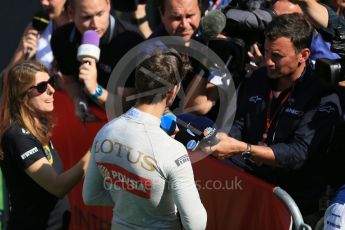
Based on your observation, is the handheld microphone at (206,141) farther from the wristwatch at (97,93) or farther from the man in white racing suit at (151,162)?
the wristwatch at (97,93)

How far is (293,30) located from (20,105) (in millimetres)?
1778

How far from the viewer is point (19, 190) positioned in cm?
451

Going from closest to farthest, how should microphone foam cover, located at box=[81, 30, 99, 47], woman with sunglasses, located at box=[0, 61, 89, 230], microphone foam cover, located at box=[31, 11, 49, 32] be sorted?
woman with sunglasses, located at box=[0, 61, 89, 230] → microphone foam cover, located at box=[81, 30, 99, 47] → microphone foam cover, located at box=[31, 11, 49, 32]

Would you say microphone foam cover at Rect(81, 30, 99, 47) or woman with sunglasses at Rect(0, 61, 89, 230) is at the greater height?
microphone foam cover at Rect(81, 30, 99, 47)

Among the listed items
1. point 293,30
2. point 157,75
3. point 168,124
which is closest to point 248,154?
point 168,124

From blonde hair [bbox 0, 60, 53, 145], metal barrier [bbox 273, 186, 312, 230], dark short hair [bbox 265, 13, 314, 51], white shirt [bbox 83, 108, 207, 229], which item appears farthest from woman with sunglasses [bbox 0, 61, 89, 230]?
dark short hair [bbox 265, 13, 314, 51]

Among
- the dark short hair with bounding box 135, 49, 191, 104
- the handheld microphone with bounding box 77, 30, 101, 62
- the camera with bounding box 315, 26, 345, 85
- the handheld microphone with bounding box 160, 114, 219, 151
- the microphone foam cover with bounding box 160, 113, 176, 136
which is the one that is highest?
the dark short hair with bounding box 135, 49, 191, 104

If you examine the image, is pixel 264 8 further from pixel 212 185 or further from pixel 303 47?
pixel 212 185

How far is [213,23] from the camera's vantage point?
4.83 meters

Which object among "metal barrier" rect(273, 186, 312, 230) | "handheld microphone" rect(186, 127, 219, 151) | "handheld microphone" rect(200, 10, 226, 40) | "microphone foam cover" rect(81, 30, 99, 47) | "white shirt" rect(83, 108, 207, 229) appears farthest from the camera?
"microphone foam cover" rect(81, 30, 99, 47)

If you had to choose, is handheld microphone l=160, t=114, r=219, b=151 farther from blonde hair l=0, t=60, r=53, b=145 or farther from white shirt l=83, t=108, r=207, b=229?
blonde hair l=0, t=60, r=53, b=145

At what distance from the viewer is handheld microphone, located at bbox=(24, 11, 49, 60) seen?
6.57m

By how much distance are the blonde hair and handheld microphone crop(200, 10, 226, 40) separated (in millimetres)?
1184

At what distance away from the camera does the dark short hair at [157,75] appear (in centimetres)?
362
